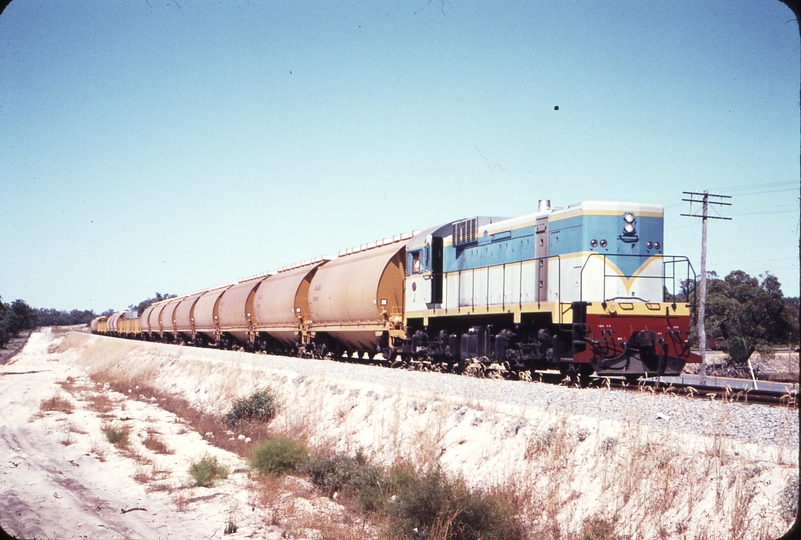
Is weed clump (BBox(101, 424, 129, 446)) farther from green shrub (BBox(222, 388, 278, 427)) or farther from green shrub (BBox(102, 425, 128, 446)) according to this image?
green shrub (BBox(222, 388, 278, 427))

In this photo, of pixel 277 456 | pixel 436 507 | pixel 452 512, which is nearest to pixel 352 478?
pixel 277 456

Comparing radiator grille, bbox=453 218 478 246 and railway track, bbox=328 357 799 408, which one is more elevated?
radiator grille, bbox=453 218 478 246

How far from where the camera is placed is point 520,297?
51.9ft

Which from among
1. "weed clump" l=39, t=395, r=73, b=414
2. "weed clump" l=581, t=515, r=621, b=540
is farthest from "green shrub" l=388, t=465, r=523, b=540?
"weed clump" l=39, t=395, r=73, b=414

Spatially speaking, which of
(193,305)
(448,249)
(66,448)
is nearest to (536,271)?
(448,249)

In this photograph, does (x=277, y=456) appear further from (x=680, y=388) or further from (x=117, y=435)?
(x=680, y=388)

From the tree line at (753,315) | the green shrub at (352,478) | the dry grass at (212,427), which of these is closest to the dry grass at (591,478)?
the green shrub at (352,478)

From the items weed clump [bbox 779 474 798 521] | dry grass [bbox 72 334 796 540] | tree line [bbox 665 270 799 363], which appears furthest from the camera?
tree line [bbox 665 270 799 363]

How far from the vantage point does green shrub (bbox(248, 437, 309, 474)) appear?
465 inches

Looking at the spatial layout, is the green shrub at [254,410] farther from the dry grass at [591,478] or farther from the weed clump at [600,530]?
the weed clump at [600,530]

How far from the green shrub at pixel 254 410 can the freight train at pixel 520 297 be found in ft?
14.2

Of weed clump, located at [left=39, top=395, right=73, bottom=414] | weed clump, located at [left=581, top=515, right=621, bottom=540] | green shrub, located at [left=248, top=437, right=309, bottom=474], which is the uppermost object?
weed clump, located at [left=581, top=515, right=621, bottom=540]

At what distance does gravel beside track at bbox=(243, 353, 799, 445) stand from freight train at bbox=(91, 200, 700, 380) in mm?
753

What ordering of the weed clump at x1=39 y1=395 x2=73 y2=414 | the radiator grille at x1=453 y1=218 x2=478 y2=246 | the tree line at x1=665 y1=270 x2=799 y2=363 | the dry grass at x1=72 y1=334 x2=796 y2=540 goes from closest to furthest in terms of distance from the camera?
the dry grass at x1=72 y1=334 x2=796 y2=540 → the radiator grille at x1=453 y1=218 x2=478 y2=246 → the weed clump at x1=39 y1=395 x2=73 y2=414 → the tree line at x1=665 y1=270 x2=799 y2=363
